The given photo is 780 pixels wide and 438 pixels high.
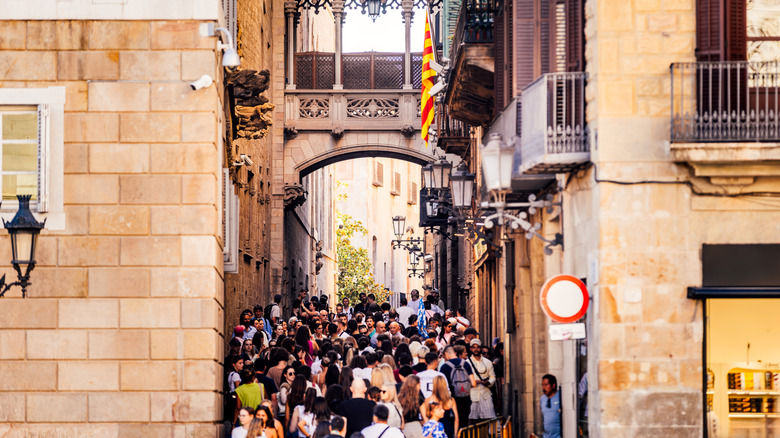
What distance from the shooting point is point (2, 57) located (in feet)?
47.6

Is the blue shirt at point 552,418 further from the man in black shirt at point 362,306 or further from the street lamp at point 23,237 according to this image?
the man in black shirt at point 362,306

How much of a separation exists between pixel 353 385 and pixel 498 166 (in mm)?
3258

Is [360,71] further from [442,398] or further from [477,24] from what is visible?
[442,398]

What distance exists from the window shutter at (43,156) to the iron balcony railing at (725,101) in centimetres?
694

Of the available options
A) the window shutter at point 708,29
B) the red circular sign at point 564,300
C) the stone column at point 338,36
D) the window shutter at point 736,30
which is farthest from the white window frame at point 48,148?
the stone column at point 338,36

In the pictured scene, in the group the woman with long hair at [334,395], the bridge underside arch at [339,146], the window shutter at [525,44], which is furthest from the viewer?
the bridge underside arch at [339,146]

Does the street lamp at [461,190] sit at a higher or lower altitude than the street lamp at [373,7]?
lower

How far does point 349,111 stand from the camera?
3662 cm

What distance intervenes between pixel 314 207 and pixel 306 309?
29.5 metres

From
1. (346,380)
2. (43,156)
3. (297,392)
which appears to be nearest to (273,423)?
(297,392)

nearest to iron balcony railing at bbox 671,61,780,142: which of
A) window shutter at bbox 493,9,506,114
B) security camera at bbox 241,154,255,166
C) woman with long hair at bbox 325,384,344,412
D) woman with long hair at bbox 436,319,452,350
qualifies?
woman with long hair at bbox 325,384,344,412

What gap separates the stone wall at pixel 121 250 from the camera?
46.9 feet

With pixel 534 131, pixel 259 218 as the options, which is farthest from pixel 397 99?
pixel 534 131

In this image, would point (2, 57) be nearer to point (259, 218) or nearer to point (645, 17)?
point (645, 17)
